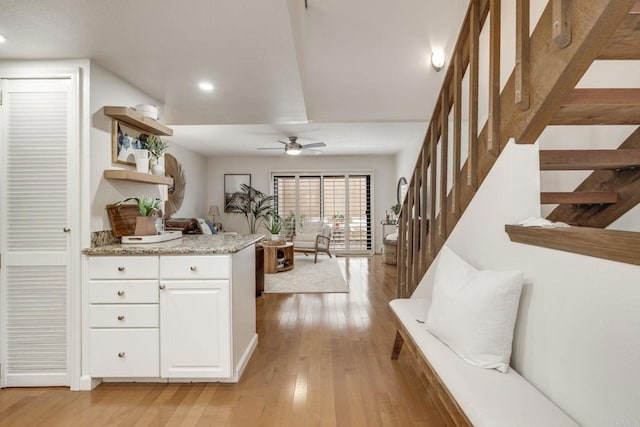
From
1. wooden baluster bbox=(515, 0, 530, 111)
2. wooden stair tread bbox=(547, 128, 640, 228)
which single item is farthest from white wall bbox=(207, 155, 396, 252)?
wooden baluster bbox=(515, 0, 530, 111)

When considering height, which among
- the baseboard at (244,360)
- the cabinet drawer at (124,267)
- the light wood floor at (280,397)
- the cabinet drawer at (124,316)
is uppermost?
the cabinet drawer at (124,267)

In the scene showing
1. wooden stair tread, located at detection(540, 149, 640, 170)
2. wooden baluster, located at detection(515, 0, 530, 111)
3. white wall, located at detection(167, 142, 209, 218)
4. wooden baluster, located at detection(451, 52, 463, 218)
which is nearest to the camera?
wooden baluster, located at detection(515, 0, 530, 111)

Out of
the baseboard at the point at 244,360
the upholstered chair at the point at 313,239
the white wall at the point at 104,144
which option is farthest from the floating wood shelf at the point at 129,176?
the upholstered chair at the point at 313,239

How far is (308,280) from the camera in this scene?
16.7 feet

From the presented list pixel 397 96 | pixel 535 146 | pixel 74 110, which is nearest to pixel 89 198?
pixel 74 110

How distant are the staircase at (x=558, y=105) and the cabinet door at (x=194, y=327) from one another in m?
1.57

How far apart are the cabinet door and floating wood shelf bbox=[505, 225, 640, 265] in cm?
172

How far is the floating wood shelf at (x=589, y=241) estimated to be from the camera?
89 cm

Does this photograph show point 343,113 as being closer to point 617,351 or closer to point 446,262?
point 446,262

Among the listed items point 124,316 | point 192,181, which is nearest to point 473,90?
point 124,316

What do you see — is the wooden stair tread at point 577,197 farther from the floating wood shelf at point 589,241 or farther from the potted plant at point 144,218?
the potted plant at point 144,218

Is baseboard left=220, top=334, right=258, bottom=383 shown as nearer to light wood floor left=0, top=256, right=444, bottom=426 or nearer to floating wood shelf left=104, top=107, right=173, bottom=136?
light wood floor left=0, top=256, right=444, bottom=426

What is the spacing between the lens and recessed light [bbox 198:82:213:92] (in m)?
2.72

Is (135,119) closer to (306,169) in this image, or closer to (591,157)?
(591,157)
